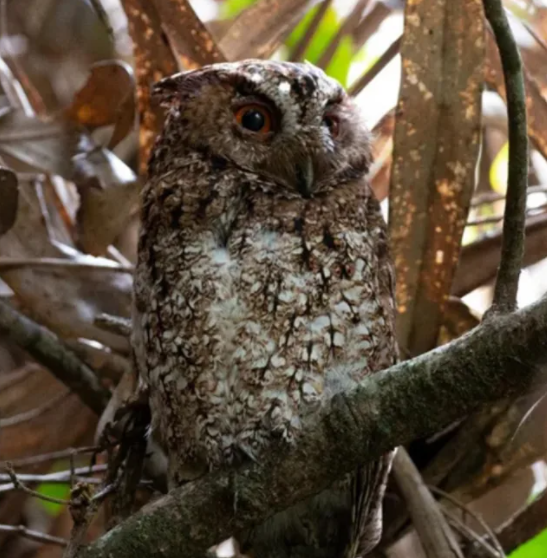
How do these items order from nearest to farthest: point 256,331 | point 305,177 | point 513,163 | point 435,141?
1. point 513,163
2. point 256,331
3. point 305,177
4. point 435,141

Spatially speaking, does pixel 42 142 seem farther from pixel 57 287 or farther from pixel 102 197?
pixel 57 287

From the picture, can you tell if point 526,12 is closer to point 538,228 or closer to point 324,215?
point 538,228

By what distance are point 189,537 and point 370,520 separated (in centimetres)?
56

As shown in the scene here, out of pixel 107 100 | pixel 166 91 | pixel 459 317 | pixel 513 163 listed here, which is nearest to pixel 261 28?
pixel 107 100

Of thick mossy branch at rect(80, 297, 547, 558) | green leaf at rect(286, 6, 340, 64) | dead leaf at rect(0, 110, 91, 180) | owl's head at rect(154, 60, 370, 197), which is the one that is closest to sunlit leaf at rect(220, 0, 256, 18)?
green leaf at rect(286, 6, 340, 64)

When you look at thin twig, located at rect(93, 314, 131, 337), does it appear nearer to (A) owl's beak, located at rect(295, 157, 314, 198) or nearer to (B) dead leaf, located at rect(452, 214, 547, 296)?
(A) owl's beak, located at rect(295, 157, 314, 198)

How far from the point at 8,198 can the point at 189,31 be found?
0.57 meters

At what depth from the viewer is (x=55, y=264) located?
2.09 m

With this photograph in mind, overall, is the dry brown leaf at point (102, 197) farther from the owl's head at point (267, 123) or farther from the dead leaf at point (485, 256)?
the dead leaf at point (485, 256)

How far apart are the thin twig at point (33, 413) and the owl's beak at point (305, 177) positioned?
0.85m

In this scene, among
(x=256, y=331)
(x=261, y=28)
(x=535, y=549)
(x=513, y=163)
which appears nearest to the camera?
(x=513, y=163)

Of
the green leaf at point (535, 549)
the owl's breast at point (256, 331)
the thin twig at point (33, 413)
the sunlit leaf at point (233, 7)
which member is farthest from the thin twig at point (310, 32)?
the green leaf at point (535, 549)

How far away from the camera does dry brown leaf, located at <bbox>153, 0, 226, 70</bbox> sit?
2.15 metres

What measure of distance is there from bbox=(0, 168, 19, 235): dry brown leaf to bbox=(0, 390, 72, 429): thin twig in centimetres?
42
